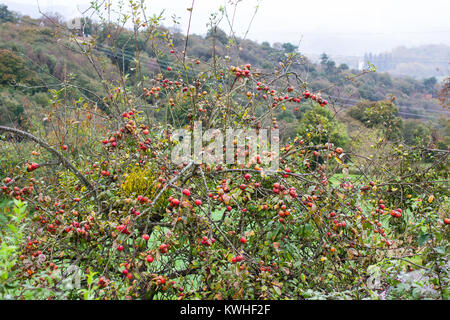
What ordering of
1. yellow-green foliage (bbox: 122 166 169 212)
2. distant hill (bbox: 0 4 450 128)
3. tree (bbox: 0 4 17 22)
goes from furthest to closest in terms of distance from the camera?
tree (bbox: 0 4 17 22), distant hill (bbox: 0 4 450 128), yellow-green foliage (bbox: 122 166 169 212)

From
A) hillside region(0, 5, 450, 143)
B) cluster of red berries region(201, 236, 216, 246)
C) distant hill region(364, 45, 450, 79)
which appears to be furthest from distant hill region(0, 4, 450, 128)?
cluster of red berries region(201, 236, 216, 246)

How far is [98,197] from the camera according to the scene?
198 cm

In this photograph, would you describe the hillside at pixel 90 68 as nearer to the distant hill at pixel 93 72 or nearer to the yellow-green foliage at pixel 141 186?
the distant hill at pixel 93 72

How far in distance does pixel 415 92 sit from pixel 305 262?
67.4ft

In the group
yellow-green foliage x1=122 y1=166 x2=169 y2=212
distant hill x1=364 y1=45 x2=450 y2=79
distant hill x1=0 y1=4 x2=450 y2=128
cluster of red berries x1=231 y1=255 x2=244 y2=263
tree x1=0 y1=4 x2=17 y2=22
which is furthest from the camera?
distant hill x1=364 y1=45 x2=450 y2=79

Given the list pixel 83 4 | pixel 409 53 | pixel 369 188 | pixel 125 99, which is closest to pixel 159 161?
pixel 125 99

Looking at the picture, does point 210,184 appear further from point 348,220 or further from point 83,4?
point 83,4

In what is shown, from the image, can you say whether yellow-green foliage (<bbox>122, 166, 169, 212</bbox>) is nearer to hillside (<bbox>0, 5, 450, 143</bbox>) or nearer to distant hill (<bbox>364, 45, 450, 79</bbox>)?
hillside (<bbox>0, 5, 450, 143</bbox>)

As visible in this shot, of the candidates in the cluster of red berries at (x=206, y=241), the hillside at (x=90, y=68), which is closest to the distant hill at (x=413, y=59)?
the hillside at (x=90, y=68)

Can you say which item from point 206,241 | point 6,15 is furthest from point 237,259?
point 6,15

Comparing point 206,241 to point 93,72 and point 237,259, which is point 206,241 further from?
point 93,72

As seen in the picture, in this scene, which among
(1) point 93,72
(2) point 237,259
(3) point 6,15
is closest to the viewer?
(2) point 237,259

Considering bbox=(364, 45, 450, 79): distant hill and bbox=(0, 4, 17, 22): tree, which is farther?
bbox=(364, 45, 450, 79): distant hill
